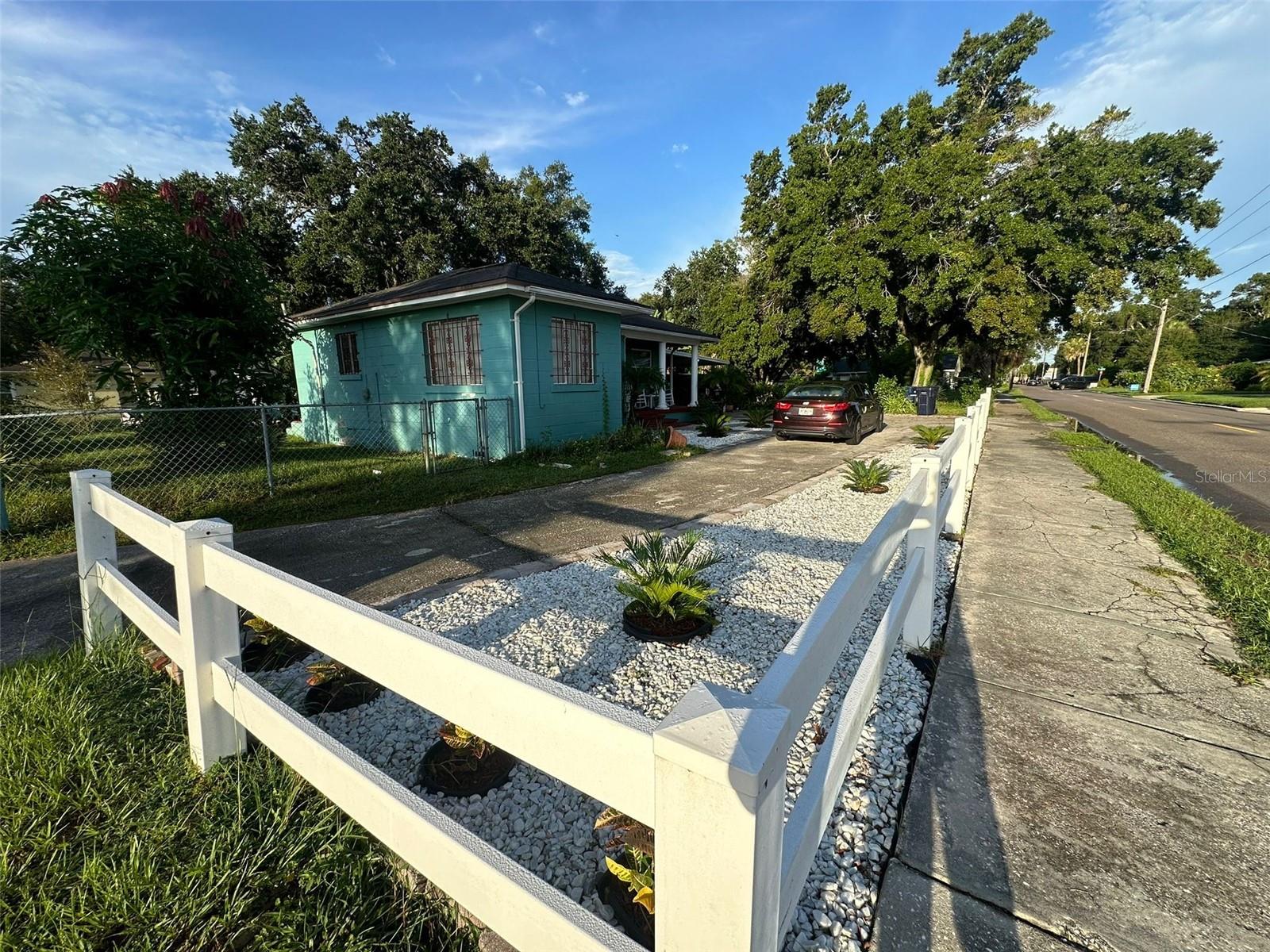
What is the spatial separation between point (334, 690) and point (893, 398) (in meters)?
23.1

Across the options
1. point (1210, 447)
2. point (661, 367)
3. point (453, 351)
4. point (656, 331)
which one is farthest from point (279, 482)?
point (1210, 447)

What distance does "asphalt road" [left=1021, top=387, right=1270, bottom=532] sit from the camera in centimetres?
668

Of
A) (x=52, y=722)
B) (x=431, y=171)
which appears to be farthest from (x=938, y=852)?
(x=431, y=171)

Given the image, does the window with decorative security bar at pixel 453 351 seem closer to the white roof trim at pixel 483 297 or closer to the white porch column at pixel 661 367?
the white roof trim at pixel 483 297

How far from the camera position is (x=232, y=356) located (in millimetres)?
7742

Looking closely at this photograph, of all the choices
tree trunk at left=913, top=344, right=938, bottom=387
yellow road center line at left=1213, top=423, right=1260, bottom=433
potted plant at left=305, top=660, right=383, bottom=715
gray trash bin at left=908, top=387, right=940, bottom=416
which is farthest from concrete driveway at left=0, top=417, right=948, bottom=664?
tree trunk at left=913, top=344, right=938, bottom=387

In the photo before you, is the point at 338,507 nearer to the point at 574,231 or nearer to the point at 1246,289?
the point at 574,231

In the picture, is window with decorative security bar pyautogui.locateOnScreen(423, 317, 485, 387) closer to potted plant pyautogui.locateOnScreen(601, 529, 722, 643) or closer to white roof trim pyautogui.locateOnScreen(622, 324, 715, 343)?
white roof trim pyautogui.locateOnScreen(622, 324, 715, 343)

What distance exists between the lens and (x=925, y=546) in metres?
2.95

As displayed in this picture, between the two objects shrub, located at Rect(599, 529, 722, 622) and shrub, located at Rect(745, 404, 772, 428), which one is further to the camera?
shrub, located at Rect(745, 404, 772, 428)

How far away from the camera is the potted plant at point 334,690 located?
257 centimetres

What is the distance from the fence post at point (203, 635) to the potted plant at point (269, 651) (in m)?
0.97

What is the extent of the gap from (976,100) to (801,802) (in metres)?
31.2

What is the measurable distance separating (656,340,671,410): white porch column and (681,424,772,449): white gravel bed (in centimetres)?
160
